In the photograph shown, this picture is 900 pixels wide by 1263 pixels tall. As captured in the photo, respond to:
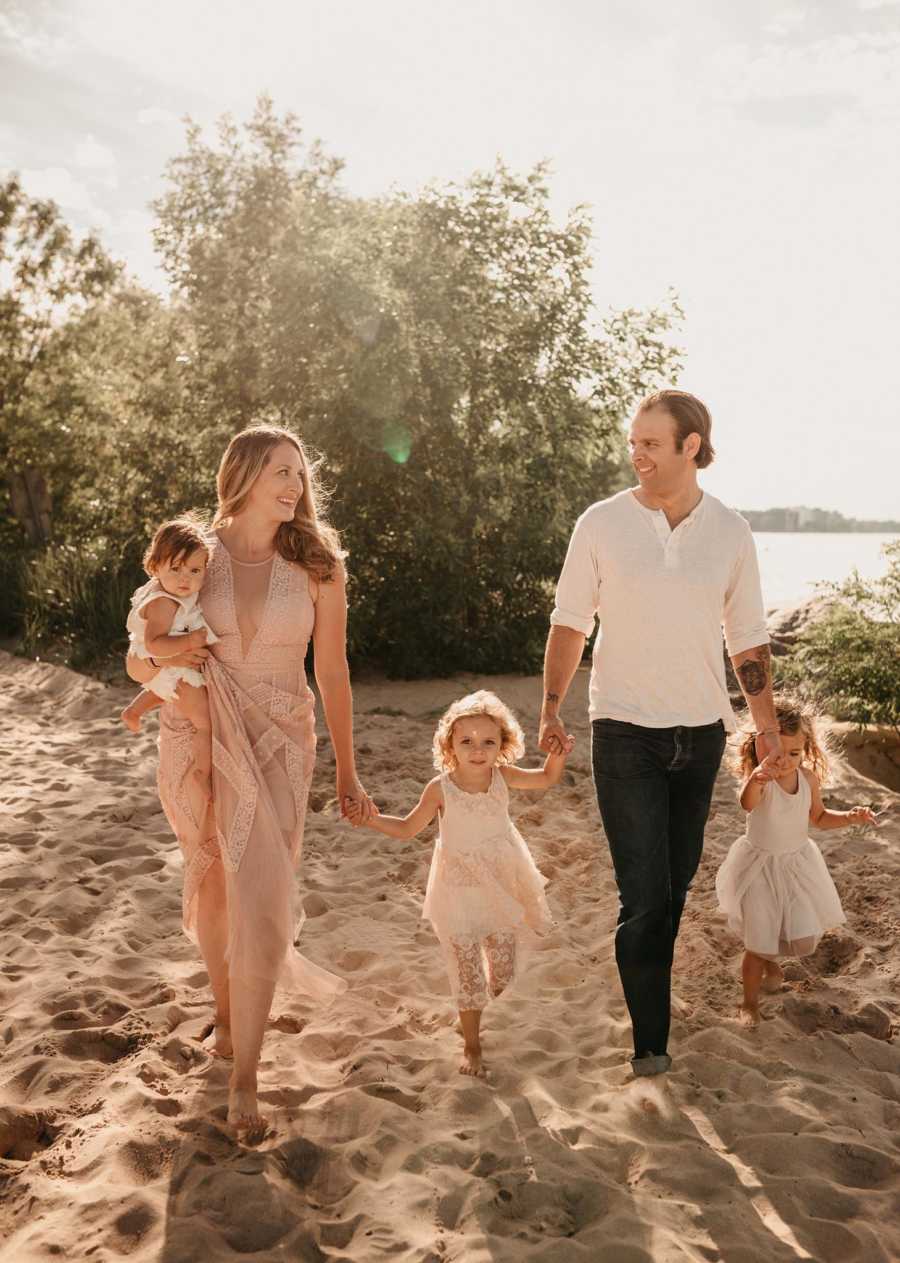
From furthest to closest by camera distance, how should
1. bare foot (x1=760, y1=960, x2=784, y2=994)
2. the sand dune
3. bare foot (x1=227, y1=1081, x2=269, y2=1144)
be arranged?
bare foot (x1=760, y1=960, x2=784, y2=994) → bare foot (x1=227, y1=1081, x2=269, y2=1144) → the sand dune

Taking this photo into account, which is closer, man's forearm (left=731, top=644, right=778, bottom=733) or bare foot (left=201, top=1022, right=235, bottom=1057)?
man's forearm (left=731, top=644, right=778, bottom=733)

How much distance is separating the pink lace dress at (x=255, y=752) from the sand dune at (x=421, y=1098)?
572mm

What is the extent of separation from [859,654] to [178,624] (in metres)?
7.06

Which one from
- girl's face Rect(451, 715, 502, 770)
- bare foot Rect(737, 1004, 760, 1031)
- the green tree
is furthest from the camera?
the green tree

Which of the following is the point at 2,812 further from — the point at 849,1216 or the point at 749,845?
the point at 849,1216

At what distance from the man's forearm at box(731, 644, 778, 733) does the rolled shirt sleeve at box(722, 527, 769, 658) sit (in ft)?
0.10

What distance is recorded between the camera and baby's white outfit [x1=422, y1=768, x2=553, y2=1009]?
395 cm

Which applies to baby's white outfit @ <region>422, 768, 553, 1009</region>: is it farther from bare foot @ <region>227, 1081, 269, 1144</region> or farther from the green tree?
the green tree

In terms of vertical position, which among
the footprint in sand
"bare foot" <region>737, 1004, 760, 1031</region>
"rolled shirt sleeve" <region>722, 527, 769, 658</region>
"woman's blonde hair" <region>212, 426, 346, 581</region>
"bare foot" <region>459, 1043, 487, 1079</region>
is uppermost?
"woman's blonde hair" <region>212, 426, 346, 581</region>

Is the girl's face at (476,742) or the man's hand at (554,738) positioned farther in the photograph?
the girl's face at (476,742)

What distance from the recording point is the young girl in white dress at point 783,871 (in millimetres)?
4375

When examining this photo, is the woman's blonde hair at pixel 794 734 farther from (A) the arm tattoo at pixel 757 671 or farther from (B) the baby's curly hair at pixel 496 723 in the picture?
(B) the baby's curly hair at pixel 496 723

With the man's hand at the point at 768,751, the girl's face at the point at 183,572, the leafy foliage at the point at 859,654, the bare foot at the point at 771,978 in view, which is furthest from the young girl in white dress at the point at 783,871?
the leafy foliage at the point at 859,654

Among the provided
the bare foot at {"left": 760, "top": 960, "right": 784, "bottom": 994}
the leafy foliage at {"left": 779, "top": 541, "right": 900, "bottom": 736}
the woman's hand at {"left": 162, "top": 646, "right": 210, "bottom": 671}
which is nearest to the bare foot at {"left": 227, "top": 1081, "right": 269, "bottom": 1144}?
the woman's hand at {"left": 162, "top": 646, "right": 210, "bottom": 671}
